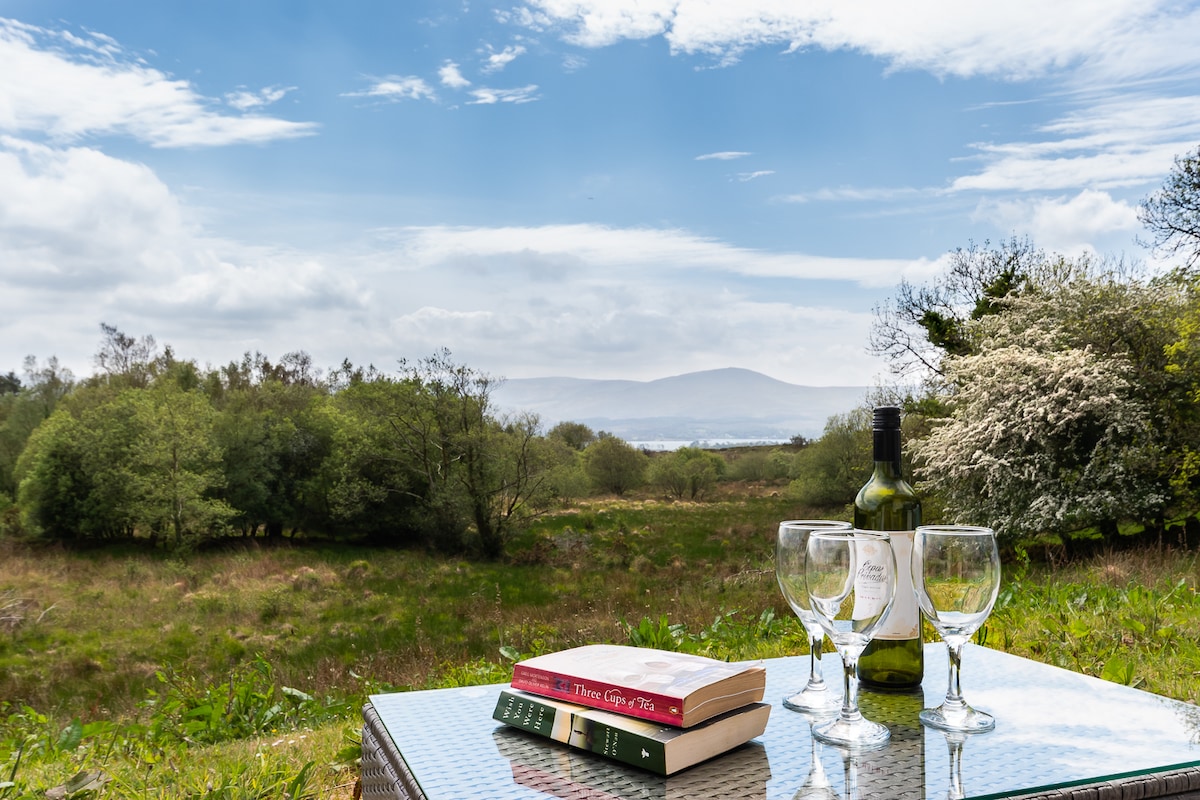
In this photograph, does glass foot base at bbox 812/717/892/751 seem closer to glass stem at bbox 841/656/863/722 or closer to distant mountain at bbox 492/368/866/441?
glass stem at bbox 841/656/863/722

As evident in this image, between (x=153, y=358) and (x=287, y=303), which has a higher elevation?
(x=287, y=303)

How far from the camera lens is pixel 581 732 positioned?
148 centimetres

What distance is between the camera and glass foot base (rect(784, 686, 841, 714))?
1.73 meters

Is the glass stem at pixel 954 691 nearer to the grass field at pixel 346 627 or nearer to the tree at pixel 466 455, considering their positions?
the grass field at pixel 346 627

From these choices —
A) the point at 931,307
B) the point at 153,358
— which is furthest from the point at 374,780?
the point at 153,358

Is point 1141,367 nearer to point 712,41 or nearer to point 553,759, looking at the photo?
point 553,759

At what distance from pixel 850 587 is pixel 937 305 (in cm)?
2061

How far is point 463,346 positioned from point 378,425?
4106 millimetres

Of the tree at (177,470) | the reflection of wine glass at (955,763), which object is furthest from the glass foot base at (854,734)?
the tree at (177,470)

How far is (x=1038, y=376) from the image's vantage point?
41.0 feet

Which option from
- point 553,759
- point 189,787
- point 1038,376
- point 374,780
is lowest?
point 189,787

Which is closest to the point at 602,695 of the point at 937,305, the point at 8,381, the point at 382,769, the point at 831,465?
the point at 382,769

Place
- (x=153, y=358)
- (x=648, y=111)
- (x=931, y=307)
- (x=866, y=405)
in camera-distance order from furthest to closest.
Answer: (x=153, y=358), (x=648, y=111), (x=866, y=405), (x=931, y=307)

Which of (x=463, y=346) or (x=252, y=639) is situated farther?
Answer: (x=463, y=346)
